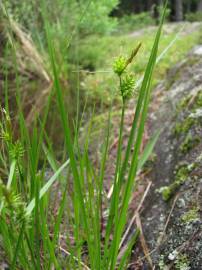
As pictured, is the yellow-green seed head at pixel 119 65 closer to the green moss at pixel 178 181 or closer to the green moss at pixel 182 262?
the green moss at pixel 182 262

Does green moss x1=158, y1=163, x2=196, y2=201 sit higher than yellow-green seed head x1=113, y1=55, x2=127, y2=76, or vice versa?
yellow-green seed head x1=113, y1=55, x2=127, y2=76

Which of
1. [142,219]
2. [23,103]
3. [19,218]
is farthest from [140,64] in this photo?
[19,218]

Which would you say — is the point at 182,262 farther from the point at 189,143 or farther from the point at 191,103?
the point at 191,103

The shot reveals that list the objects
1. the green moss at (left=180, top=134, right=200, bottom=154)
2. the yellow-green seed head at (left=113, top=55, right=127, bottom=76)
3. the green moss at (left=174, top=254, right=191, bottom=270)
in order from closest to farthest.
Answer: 1. the yellow-green seed head at (left=113, top=55, right=127, bottom=76)
2. the green moss at (left=174, top=254, right=191, bottom=270)
3. the green moss at (left=180, top=134, right=200, bottom=154)

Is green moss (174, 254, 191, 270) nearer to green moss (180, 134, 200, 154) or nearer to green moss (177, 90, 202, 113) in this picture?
green moss (180, 134, 200, 154)

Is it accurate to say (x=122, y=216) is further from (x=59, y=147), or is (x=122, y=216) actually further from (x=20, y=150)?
(x=59, y=147)

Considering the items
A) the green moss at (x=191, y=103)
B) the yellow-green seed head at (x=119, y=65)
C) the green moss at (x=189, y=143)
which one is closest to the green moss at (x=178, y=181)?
the green moss at (x=189, y=143)

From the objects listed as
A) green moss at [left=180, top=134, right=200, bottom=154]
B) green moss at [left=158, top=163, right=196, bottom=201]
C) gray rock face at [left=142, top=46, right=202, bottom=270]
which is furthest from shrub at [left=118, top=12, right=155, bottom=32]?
green moss at [left=158, top=163, right=196, bottom=201]
